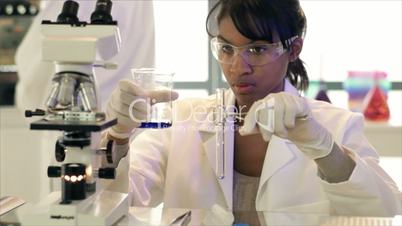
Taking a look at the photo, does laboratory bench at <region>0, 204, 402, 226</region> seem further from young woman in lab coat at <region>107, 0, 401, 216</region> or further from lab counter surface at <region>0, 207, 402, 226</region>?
young woman in lab coat at <region>107, 0, 401, 216</region>

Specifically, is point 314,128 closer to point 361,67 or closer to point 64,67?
point 64,67

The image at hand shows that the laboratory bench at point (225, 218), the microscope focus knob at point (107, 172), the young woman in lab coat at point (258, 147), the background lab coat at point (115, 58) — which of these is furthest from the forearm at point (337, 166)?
the background lab coat at point (115, 58)

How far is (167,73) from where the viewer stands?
1.27 meters

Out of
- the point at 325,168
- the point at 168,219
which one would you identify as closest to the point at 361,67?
the point at 325,168

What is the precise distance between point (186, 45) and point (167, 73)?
5.99 feet

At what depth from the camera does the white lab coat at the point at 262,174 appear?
135 cm

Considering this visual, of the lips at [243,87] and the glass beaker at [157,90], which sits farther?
the lips at [243,87]

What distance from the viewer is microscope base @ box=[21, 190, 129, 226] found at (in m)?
0.95

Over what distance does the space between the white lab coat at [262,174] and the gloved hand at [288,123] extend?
0.47 ft

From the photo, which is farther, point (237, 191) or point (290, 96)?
point (237, 191)

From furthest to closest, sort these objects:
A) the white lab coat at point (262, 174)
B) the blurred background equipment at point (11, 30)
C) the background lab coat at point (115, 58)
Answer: the blurred background equipment at point (11, 30), the background lab coat at point (115, 58), the white lab coat at point (262, 174)

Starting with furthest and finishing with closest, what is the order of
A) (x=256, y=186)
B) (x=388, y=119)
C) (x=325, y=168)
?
(x=388, y=119)
(x=256, y=186)
(x=325, y=168)

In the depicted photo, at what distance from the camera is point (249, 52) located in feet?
4.78

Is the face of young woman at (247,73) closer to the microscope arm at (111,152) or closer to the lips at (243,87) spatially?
the lips at (243,87)
